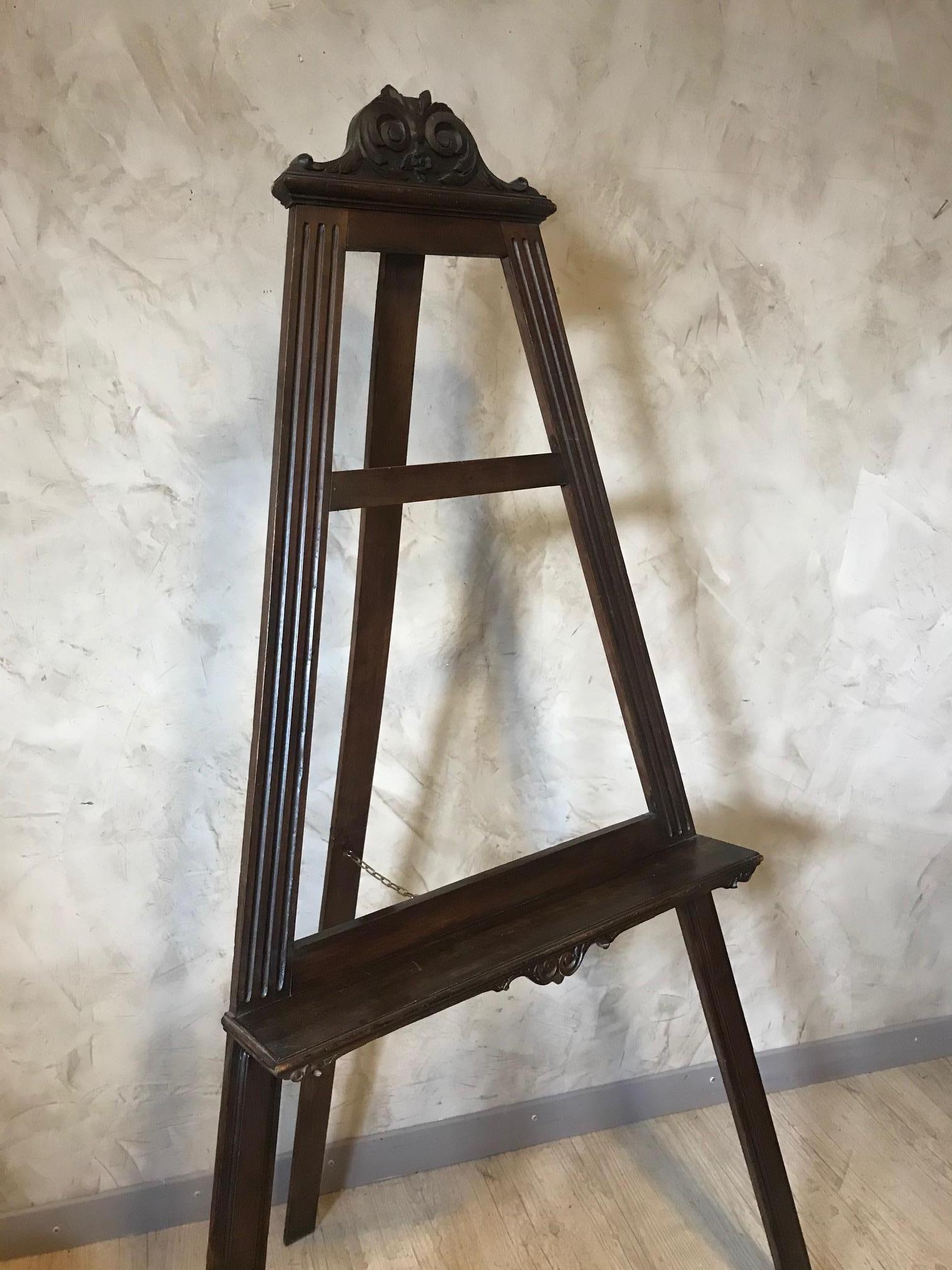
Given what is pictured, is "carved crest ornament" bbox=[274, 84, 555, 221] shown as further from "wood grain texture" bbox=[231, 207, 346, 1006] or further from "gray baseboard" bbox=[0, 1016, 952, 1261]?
"gray baseboard" bbox=[0, 1016, 952, 1261]

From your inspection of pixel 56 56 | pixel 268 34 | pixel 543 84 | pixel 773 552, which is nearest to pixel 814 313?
pixel 773 552

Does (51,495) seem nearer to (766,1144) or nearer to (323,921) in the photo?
(323,921)

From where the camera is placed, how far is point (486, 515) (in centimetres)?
168

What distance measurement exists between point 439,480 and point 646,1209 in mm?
1363

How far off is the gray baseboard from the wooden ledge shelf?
0.77 m

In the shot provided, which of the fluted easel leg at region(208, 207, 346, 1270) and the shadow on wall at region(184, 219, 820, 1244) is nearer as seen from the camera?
the fluted easel leg at region(208, 207, 346, 1270)

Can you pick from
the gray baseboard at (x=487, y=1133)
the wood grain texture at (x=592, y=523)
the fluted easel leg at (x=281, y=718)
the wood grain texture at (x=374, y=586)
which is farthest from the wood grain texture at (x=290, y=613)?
the gray baseboard at (x=487, y=1133)

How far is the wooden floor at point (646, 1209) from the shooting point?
66.7 inches

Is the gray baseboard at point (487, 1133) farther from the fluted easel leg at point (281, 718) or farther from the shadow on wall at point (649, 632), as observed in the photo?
the fluted easel leg at point (281, 718)

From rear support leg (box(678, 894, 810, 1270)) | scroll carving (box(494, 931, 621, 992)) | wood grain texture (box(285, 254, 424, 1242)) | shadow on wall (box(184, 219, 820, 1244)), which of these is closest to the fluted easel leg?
wood grain texture (box(285, 254, 424, 1242))

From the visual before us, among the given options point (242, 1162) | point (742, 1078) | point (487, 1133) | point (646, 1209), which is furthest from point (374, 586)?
point (646, 1209)

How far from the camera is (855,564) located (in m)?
1.93

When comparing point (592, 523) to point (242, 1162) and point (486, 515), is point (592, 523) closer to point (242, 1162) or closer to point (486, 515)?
point (486, 515)

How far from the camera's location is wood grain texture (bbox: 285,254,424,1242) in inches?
51.5
